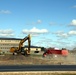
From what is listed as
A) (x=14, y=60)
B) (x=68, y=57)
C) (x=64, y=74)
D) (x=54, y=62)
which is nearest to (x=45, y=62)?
(x=54, y=62)

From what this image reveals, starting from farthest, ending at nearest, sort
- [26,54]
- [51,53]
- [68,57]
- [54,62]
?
[51,53]
[68,57]
[26,54]
[54,62]

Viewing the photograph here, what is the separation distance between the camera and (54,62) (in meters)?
114

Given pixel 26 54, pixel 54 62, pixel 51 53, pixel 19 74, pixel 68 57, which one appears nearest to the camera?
pixel 19 74

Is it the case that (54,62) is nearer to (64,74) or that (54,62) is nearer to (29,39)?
(29,39)

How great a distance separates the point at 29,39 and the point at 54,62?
65.2ft

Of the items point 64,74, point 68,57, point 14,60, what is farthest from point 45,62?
point 64,74

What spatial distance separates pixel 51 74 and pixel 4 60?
2852 inches

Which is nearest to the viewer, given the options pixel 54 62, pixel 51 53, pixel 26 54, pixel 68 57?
pixel 54 62

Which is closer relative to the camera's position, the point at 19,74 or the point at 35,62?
the point at 19,74

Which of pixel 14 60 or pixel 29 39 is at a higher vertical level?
pixel 29 39

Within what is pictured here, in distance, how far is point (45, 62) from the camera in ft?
374

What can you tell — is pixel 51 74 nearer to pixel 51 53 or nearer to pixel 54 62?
pixel 54 62

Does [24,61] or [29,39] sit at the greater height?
[29,39]

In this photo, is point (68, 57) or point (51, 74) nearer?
point (51, 74)
